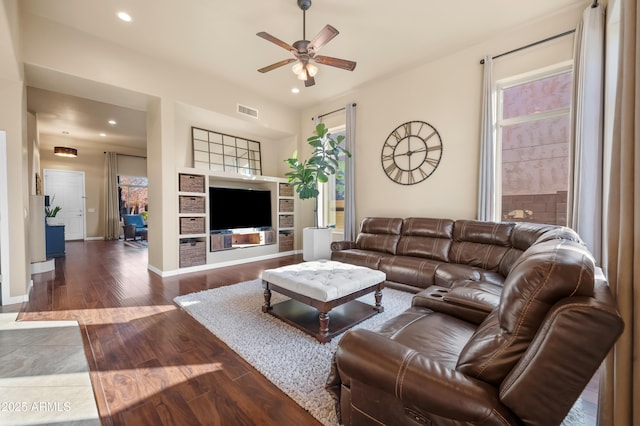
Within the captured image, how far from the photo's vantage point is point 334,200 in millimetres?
5824

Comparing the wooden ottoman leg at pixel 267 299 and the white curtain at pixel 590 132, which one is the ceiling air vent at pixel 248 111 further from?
the white curtain at pixel 590 132

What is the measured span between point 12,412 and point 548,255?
2695 mm

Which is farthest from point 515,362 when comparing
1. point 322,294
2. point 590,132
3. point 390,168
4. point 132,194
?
point 132,194

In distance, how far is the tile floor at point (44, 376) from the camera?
1464mm

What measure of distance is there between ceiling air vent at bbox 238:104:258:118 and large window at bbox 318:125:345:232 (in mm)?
1579

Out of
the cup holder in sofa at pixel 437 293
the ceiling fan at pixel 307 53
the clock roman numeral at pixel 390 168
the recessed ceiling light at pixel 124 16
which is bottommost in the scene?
the cup holder in sofa at pixel 437 293

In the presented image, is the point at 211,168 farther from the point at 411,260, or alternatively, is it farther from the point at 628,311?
the point at 628,311

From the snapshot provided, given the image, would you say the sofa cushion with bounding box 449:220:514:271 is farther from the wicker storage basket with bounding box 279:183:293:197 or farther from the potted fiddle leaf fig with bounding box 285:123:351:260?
the wicker storage basket with bounding box 279:183:293:197

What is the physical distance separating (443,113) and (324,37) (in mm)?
2268

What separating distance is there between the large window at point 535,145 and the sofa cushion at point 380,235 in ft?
4.83

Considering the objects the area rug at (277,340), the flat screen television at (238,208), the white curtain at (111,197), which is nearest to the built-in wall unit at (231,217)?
the flat screen television at (238,208)

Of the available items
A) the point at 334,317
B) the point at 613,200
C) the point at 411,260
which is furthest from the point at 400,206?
the point at 613,200

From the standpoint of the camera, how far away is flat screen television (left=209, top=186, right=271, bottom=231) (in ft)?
16.6

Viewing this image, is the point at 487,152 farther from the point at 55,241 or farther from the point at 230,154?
the point at 55,241
